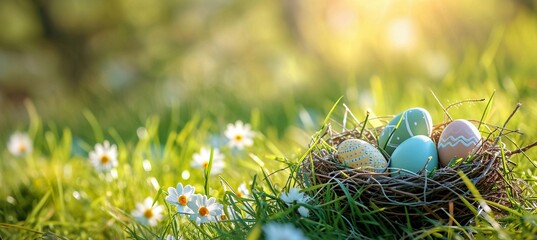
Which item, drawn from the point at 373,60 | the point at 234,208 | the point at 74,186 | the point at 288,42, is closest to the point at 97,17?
the point at 288,42

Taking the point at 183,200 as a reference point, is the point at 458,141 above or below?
below

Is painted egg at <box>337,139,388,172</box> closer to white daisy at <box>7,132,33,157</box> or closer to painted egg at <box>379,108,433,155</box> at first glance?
painted egg at <box>379,108,433,155</box>

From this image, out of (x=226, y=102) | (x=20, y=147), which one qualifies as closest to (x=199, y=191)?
(x=20, y=147)

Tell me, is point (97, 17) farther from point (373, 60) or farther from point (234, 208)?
point (234, 208)

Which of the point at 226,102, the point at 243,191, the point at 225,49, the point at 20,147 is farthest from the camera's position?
the point at 225,49

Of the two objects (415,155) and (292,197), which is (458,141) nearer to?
(415,155)

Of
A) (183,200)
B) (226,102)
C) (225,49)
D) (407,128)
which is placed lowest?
(407,128)
